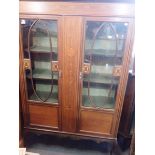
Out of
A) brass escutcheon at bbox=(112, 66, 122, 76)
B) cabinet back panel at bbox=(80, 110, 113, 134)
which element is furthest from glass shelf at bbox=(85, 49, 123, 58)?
cabinet back panel at bbox=(80, 110, 113, 134)

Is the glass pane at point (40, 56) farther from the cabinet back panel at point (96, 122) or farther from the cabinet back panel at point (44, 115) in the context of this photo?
the cabinet back panel at point (96, 122)

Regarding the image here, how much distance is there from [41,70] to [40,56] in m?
0.17

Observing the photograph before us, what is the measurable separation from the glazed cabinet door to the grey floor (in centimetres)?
34

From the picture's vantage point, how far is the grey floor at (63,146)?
2218 mm

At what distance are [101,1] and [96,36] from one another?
0.34m

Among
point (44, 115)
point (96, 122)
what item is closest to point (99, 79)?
point (96, 122)

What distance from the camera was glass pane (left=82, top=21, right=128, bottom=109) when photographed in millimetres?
1744

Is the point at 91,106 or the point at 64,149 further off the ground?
the point at 91,106

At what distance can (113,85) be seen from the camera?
1938 millimetres

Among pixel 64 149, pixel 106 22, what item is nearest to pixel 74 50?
pixel 106 22

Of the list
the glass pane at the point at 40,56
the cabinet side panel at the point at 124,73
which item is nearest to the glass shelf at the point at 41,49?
the glass pane at the point at 40,56
